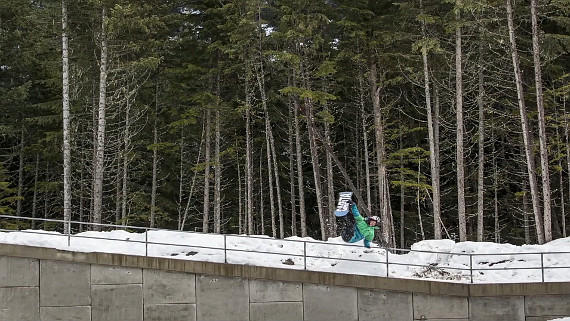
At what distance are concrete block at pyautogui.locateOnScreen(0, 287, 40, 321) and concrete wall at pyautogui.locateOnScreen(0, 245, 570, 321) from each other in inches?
0.8

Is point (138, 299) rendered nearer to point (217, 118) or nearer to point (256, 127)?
point (217, 118)

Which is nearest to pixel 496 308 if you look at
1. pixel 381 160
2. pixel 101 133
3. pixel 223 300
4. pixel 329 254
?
pixel 329 254

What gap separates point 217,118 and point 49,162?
1085cm

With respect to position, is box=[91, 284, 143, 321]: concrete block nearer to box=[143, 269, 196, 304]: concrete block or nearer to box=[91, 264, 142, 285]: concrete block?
box=[91, 264, 142, 285]: concrete block

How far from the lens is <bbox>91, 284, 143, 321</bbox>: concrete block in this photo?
11.5 m

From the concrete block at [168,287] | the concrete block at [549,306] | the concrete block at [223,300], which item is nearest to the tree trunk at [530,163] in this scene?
the concrete block at [549,306]

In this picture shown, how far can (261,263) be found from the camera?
468 inches

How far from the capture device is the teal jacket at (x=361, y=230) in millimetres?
13617

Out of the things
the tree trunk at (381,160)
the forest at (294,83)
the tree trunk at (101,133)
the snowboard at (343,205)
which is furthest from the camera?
the tree trunk at (381,160)

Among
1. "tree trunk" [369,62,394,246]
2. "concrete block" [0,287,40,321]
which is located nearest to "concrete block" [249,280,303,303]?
"concrete block" [0,287,40,321]

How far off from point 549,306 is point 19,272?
11095mm

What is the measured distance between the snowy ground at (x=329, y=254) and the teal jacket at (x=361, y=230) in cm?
22

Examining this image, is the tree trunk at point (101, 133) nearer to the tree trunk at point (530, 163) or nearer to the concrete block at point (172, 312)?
the concrete block at point (172, 312)

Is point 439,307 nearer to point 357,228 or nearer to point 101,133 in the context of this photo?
point 357,228
